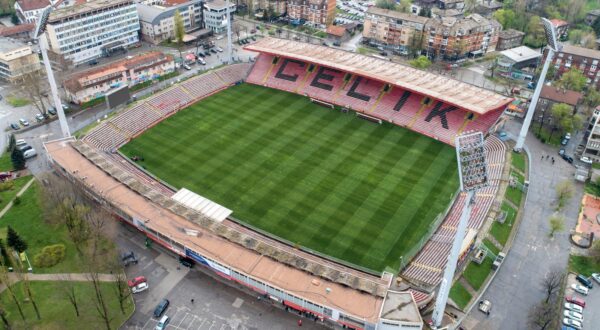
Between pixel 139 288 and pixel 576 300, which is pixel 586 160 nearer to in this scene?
pixel 576 300

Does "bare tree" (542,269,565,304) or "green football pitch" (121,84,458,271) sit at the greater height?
"green football pitch" (121,84,458,271)

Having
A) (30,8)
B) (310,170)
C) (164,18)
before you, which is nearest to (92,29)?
(164,18)

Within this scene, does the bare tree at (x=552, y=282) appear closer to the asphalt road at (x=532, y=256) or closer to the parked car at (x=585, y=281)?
the asphalt road at (x=532, y=256)

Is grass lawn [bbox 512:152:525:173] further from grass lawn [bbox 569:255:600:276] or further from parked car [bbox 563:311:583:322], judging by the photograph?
parked car [bbox 563:311:583:322]

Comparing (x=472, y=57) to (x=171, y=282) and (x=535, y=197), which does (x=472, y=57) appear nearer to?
(x=535, y=197)

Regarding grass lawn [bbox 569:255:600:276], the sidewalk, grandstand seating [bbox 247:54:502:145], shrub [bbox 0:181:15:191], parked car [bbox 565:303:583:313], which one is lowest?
parked car [bbox 565:303:583:313]

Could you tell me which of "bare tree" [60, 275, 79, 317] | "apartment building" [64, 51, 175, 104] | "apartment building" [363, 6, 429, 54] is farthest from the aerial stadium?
"apartment building" [363, 6, 429, 54]

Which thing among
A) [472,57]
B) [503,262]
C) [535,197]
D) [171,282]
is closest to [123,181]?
[171,282]
